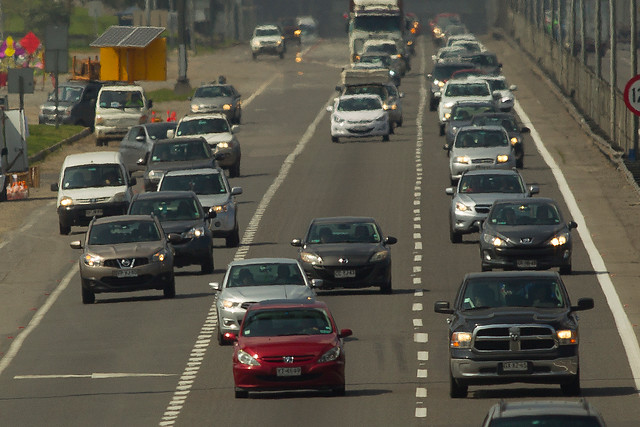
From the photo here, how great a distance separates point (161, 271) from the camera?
3180 cm

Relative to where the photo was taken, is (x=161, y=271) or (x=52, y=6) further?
(x=52, y=6)

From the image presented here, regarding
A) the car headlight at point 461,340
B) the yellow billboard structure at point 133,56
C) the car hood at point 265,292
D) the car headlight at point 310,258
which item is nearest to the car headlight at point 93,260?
the car headlight at point 310,258

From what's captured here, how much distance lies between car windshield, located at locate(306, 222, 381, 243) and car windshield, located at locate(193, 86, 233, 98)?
36.4 m

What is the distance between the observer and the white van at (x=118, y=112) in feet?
206

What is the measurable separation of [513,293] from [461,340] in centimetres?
121

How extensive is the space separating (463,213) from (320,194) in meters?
10.5

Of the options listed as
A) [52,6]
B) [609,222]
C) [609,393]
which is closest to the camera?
[609,393]

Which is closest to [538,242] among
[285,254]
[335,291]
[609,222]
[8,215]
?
[335,291]

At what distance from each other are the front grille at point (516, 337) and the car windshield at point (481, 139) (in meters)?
26.8

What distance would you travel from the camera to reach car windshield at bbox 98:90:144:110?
6334cm

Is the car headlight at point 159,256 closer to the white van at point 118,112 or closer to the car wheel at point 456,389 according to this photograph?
the car wheel at point 456,389

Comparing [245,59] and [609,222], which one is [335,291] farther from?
[245,59]

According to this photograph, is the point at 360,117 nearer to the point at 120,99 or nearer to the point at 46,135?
the point at 120,99

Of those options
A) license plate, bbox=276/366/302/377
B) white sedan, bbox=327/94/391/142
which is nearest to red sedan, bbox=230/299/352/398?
license plate, bbox=276/366/302/377
